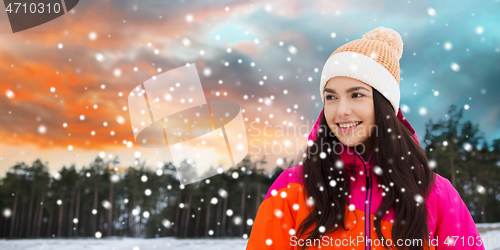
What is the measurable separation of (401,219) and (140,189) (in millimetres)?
23433

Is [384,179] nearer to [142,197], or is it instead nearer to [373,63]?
[373,63]

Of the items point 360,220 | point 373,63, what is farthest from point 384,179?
point 373,63

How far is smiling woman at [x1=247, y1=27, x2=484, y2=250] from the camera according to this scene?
1.91 metres

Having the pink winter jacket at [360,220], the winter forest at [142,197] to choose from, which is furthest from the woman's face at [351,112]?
the winter forest at [142,197]

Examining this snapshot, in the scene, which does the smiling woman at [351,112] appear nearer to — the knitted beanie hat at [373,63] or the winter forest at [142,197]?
the knitted beanie hat at [373,63]

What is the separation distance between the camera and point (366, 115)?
2045mm

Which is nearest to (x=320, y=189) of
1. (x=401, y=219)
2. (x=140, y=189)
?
(x=401, y=219)

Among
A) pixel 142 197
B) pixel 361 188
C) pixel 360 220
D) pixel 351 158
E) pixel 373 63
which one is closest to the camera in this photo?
pixel 360 220

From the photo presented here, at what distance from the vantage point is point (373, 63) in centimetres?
228

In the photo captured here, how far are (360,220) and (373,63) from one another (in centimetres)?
120

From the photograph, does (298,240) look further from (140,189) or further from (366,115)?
(140,189)

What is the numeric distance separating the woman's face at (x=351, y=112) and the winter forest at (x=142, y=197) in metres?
14.7

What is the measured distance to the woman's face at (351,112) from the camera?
2.04 m

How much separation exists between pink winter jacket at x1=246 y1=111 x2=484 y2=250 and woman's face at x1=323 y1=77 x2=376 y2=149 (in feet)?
0.60
